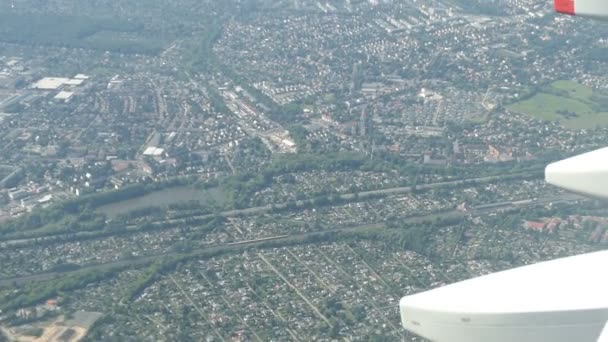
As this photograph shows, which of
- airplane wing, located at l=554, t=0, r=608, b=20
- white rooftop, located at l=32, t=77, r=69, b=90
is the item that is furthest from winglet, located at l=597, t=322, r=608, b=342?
white rooftop, located at l=32, t=77, r=69, b=90

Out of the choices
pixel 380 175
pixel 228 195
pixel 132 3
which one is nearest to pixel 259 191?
pixel 228 195

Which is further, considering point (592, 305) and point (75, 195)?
point (75, 195)

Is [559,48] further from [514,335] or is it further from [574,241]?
[514,335]

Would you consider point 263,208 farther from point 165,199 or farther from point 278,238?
Answer: point 165,199

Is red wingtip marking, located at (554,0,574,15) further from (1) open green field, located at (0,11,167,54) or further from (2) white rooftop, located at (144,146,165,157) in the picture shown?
(1) open green field, located at (0,11,167,54)

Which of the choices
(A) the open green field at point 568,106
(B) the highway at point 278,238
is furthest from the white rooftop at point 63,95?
(A) the open green field at point 568,106

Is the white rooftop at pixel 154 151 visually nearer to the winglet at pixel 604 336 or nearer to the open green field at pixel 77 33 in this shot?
the open green field at pixel 77 33
